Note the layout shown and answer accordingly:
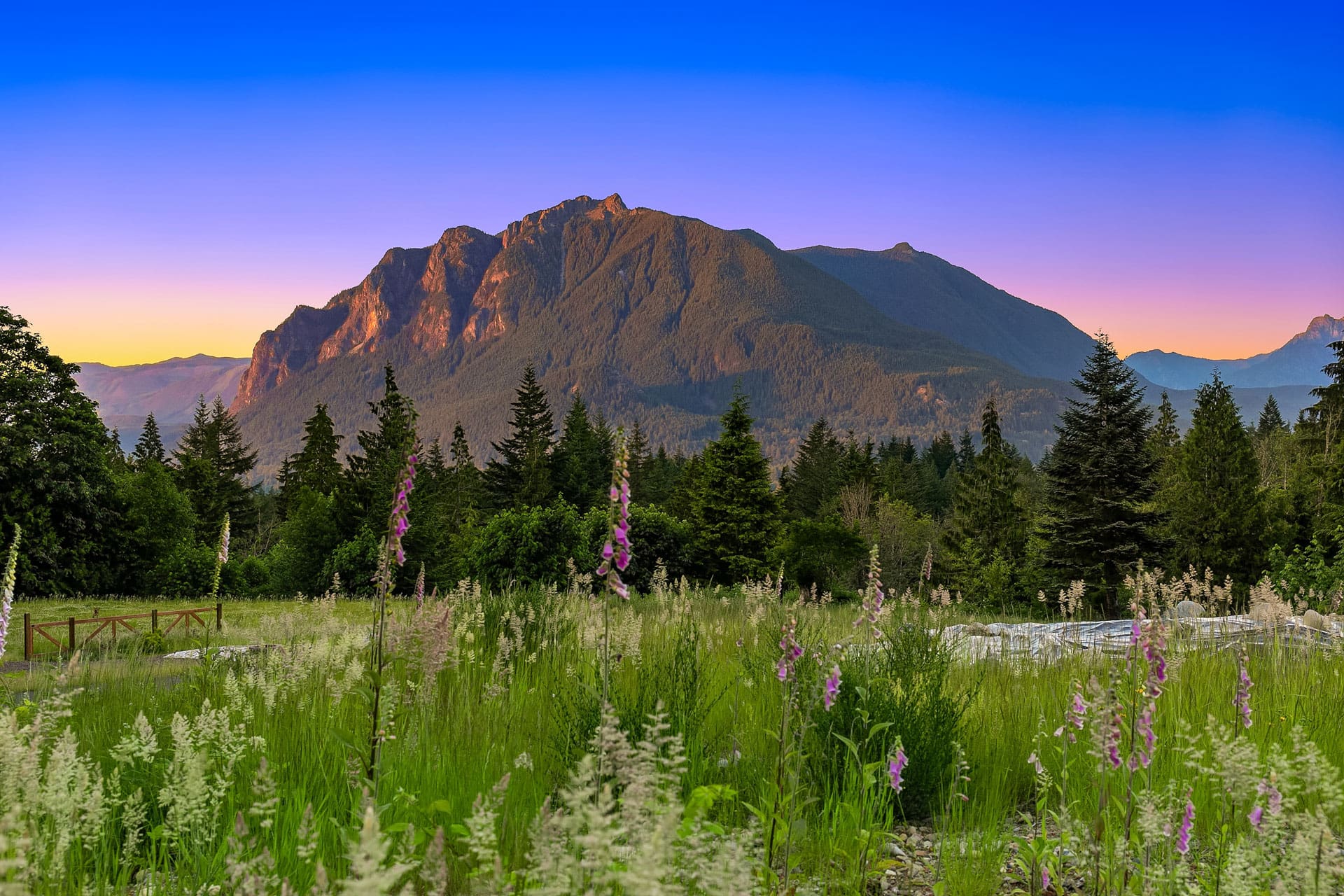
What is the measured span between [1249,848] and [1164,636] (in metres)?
0.72

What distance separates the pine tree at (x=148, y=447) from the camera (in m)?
61.4

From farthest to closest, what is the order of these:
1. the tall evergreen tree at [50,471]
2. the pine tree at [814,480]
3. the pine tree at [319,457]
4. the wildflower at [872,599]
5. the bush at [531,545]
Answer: the pine tree at [814,480] < the pine tree at [319,457] < the tall evergreen tree at [50,471] < the bush at [531,545] < the wildflower at [872,599]

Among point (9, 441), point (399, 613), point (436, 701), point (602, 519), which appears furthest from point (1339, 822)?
point (9, 441)

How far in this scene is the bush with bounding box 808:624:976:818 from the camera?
4.70 m

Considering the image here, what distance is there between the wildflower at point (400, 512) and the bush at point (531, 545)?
19705 millimetres

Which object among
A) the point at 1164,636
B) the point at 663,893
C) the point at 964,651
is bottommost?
the point at 964,651

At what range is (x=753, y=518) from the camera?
133 feet

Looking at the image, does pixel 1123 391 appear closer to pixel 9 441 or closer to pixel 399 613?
pixel 399 613

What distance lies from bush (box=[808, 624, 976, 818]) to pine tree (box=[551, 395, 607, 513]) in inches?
1866

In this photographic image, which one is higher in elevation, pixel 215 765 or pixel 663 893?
pixel 663 893

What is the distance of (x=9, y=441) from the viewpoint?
30.5 m

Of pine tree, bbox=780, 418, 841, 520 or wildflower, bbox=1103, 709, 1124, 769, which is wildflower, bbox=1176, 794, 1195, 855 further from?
pine tree, bbox=780, 418, 841, 520

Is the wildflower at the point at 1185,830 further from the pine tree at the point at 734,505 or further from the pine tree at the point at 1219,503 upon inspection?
the pine tree at the point at 734,505

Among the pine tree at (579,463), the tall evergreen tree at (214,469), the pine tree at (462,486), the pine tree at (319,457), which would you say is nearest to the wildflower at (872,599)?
the pine tree at (579,463)
